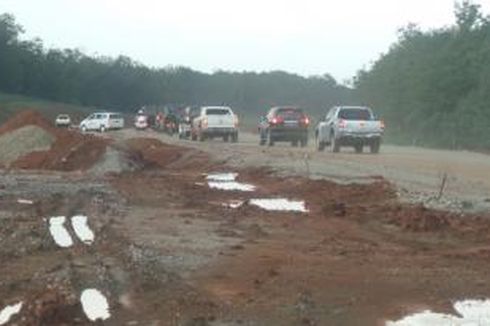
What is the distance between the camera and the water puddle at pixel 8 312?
9.78 metres

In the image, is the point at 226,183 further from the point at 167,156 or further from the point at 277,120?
the point at 277,120

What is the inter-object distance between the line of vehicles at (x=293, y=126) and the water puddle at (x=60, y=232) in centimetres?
2572

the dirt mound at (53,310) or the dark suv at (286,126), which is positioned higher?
the dirt mound at (53,310)

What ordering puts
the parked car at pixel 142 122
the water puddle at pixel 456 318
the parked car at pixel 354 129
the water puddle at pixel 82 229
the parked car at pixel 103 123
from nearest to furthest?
the water puddle at pixel 456 318 < the water puddle at pixel 82 229 < the parked car at pixel 354 129 < the parked car at pixel 103 123 < the parked car at pixel 142 122

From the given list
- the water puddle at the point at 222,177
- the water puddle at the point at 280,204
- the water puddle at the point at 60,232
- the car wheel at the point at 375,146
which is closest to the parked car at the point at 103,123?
the car wheel at the point at 375,146

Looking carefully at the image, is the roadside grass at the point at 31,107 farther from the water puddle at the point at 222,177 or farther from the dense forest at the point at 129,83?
the water puddle at the point at 222,177

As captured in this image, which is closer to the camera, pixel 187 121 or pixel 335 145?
pixel 335 145

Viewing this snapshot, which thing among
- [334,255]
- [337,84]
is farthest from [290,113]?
[337,84]

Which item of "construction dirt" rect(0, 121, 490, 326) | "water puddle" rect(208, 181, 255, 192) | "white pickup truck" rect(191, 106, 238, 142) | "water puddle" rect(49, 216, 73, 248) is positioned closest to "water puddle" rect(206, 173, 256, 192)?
"water puddle" rect(208, 181, 255, 192)

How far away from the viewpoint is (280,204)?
23.2 metres

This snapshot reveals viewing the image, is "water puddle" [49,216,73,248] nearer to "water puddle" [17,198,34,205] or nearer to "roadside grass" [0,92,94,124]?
"water puddle" [17,198,34,205]

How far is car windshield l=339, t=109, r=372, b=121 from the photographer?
1764 inches

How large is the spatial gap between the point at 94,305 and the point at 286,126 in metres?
42.3

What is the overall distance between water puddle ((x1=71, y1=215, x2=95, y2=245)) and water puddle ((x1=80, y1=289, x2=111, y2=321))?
4533mm
